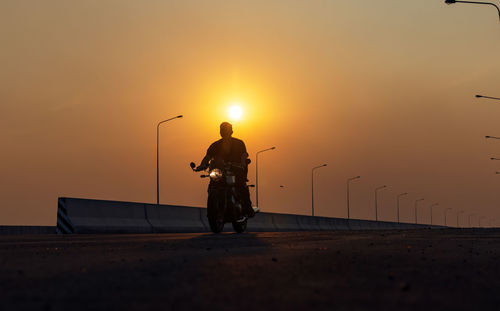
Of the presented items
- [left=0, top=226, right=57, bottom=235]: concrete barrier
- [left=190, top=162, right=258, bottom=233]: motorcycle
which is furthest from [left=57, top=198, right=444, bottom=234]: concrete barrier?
[left=190, top=162, right=258, bottom=233]: motorcycle

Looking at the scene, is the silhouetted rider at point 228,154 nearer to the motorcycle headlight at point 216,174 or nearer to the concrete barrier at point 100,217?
the motorcycle headlight at point 216,174

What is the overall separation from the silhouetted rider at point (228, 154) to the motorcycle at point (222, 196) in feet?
0.41

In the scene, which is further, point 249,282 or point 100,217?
point 100,217

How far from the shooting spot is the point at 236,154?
65.8 feet

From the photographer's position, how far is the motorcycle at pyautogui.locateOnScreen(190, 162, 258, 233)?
19.7 metres

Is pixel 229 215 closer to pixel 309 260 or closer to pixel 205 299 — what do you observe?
pixel 309 260

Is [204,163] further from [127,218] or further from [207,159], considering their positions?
[127,218]

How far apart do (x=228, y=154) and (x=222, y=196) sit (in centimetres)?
110

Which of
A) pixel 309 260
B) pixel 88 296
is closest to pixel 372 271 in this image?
pixel 309 260

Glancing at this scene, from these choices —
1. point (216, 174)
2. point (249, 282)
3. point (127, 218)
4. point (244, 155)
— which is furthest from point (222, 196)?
point (249, 282)

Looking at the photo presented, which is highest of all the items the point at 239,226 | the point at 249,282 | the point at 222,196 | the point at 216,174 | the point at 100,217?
the point at 216,174

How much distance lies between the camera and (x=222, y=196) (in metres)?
19.9

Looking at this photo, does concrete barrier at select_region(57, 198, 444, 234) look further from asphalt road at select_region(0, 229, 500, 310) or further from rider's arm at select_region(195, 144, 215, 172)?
asphalt road at select_region(0, 229, 500, 310)

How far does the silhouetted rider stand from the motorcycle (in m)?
0.13
